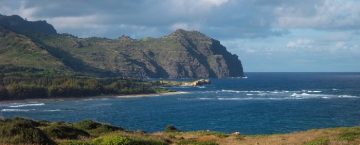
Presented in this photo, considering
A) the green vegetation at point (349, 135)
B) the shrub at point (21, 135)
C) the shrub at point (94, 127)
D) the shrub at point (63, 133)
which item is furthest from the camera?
the shrub at point (94, 127)

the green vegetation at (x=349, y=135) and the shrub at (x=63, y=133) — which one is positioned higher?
the shrub at (x=63, y=133)

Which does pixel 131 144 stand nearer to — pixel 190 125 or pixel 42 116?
pixel 190 125

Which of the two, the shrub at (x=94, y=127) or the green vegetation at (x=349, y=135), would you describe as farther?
the shrub at (x=94, y=127)

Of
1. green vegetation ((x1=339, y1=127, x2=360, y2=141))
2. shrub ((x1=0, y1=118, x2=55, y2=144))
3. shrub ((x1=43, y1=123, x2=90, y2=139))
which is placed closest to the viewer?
shrub ((x1=0, y1=118, x2=55, y2=144))

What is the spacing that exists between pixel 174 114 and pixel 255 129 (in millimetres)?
42258

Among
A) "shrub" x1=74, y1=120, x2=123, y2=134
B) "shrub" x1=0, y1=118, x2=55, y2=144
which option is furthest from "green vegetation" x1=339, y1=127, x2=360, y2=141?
"shrub" x1=74, y1=120, x2=123, y2=134

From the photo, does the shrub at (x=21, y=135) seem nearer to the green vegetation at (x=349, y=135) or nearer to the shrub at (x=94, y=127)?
the shrub at (x=94, y=127)

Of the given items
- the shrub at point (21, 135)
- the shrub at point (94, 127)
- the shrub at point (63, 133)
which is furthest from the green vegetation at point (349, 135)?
the shrub at point (94, 127)

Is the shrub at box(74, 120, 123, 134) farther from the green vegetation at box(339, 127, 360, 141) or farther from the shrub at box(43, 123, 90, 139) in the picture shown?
the green vegetation at box(339, 127, 360, 141)

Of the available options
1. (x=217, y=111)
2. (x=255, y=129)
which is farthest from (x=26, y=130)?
(x=217, y=111)

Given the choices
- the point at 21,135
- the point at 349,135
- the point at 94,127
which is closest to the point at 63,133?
the point at 21,135

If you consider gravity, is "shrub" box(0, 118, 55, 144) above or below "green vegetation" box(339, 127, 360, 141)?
above

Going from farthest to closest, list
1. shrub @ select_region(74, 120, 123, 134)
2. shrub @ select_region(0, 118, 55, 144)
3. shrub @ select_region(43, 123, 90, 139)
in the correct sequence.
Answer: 1. shrub @ select_region(74, 120, 123, 134)
2. shrub @ select_region(43, 123, 90, 139)
3. shrub @ select_region(0, 118, 55, 144)

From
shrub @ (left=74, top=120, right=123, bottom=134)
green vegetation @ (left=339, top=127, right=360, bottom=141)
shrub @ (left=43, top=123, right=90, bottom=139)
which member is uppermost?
shrub @ (left=43, top=123, right=90, bottom=139)
